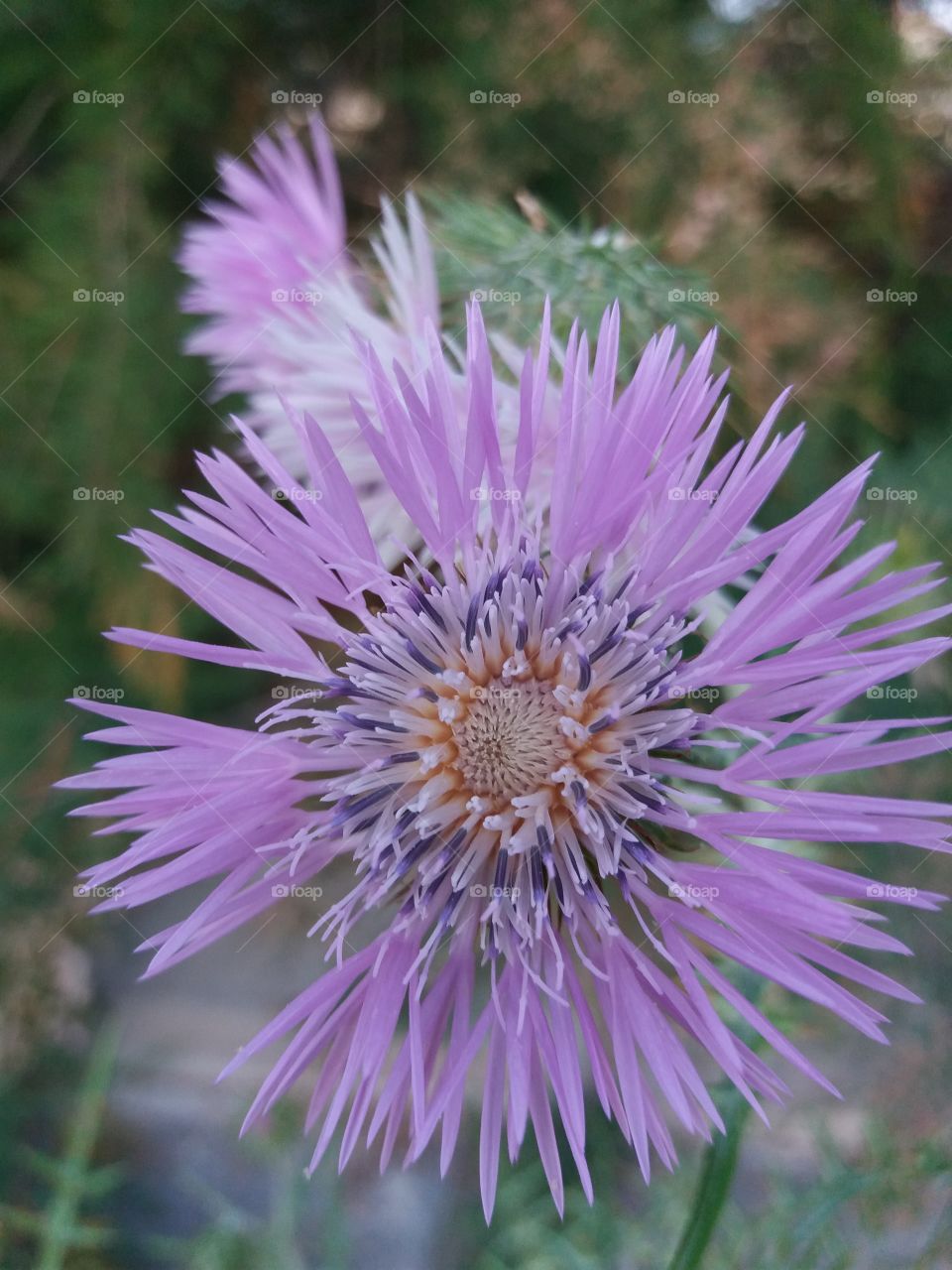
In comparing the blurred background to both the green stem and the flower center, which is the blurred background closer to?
the green stem

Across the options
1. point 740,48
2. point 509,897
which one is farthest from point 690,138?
point 509,897

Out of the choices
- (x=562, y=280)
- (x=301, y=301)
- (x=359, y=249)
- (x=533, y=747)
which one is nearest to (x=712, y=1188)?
(x=533, y=747)

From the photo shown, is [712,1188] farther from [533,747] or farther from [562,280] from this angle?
[562,280]

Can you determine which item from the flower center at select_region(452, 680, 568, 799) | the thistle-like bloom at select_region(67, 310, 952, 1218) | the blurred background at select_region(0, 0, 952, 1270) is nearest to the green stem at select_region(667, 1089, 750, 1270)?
the thistle-like bloom at select_region(67, 310, 952, 1218)

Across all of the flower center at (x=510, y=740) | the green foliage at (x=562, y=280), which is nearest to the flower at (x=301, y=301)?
the green foliage at (x=562, y=280)

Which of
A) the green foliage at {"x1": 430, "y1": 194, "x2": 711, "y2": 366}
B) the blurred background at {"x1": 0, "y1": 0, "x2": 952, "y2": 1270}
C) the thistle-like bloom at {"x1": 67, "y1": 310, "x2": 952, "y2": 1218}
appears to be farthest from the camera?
the blurred background at {"x1": 0, "y1": 0, "x2": 952, "y2": 1270}

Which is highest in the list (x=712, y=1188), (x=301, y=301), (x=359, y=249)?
(x=359, y=249)

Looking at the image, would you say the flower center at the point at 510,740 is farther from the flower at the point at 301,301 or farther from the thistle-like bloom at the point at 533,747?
the flower at the point at 301,301
